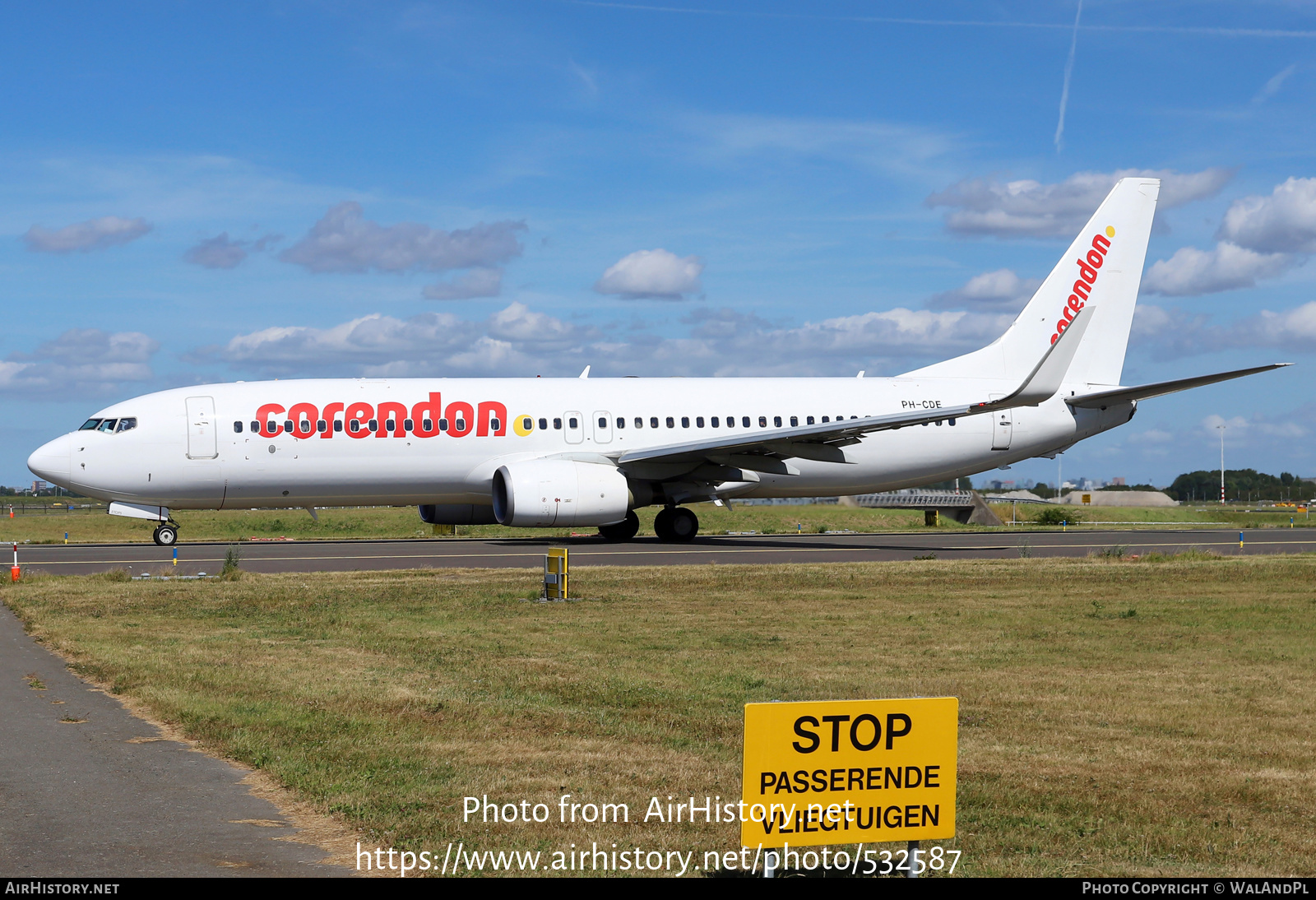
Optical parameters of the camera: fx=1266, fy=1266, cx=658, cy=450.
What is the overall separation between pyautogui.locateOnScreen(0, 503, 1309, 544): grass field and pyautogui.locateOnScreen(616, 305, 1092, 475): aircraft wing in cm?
760

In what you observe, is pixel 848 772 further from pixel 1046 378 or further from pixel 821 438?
pixel 1046 378

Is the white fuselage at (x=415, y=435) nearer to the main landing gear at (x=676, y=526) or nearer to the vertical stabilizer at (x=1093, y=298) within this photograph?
the main landing gear at (x=676, y=526)

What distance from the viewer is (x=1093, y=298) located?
36.1 meters

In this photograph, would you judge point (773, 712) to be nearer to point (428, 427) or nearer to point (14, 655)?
point (14, 655)

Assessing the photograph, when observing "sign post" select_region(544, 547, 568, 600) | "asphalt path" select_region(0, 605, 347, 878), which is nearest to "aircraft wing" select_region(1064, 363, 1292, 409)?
"sign post" select_region(544, 547, 568, 600)

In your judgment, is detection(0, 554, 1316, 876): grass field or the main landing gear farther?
the main landing gear

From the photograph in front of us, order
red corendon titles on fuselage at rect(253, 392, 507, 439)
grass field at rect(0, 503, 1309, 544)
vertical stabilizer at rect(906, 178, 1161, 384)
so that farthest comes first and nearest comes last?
grass field at rect(0, 503, 1309, 544) < vertical stabilizer at rect(906, 178, 1161, 384) < red corendon titles on fuselage at rect(253, 392, 507, 439)

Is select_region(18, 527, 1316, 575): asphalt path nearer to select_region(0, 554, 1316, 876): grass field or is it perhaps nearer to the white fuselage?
the white fuselage

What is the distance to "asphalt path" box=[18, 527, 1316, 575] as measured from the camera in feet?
83.1

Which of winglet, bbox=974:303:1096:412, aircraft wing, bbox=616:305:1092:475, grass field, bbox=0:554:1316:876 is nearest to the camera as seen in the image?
grass field, bbox=0:554:1316:876

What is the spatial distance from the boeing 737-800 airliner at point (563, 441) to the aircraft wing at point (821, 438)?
60mm

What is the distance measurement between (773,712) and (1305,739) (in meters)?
5.84

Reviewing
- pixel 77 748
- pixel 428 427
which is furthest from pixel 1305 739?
pixel 428 427

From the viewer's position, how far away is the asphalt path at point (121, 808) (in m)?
6.13
